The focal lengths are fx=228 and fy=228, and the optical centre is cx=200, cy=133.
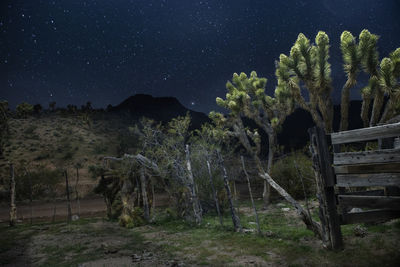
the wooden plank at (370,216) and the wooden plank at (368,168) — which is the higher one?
the wooden plank at (368,168)

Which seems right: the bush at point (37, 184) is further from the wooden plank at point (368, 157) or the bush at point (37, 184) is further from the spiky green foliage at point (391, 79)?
the spiky green foliage at point (391, 79)

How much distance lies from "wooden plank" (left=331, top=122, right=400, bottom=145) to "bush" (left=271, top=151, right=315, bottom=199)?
455 inches

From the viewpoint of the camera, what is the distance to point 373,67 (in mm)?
12445

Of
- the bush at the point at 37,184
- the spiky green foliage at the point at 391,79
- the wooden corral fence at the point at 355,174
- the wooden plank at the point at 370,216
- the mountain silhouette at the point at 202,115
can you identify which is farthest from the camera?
the mountain silhouette at the point at 202,115

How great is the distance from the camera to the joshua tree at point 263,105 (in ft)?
54.2

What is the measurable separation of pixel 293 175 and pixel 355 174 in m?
12.8

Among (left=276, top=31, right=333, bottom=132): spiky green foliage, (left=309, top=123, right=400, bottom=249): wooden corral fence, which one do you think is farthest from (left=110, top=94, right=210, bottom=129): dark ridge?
(left=309, top=123, right=400, bottom=249): wooden corral fence

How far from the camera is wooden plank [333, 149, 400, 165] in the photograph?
4.26 metres

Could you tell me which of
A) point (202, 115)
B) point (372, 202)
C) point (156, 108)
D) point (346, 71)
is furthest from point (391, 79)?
point (156, 108)

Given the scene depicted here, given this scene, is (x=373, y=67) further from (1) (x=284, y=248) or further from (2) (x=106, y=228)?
(2) (x=106, y=228)

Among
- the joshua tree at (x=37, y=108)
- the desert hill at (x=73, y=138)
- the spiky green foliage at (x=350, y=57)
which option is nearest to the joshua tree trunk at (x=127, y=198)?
the spiky green foliage at (x=350, y=57)

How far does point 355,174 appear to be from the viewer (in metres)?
4.82

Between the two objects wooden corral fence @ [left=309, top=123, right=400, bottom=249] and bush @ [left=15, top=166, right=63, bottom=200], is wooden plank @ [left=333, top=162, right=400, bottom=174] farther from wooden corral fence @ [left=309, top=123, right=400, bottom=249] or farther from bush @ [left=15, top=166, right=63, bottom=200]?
bush @ [left=15, top=166, right=63, bottom=200]

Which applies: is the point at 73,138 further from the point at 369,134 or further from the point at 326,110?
the point at 369,134
